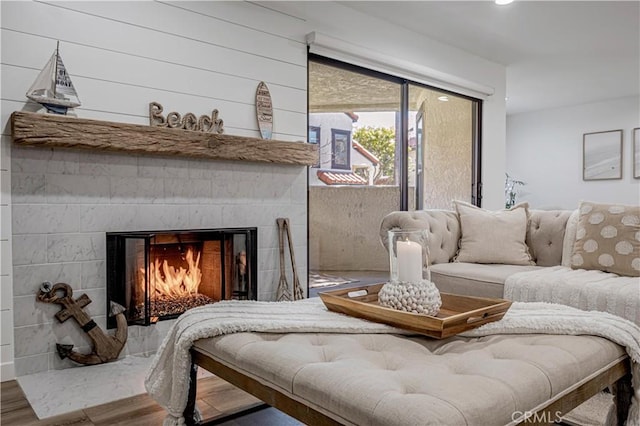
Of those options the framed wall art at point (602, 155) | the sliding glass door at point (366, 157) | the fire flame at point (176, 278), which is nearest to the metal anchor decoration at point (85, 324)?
the fire flame at point (176, 278)

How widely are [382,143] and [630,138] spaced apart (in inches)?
188

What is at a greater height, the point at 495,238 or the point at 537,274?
the point at 495,238

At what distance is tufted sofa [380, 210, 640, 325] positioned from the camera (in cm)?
217

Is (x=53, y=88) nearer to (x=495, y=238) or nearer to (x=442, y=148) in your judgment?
(x=495, y=238)

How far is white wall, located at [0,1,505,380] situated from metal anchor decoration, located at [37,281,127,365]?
7.9 inches


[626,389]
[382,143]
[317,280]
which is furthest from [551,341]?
[382,143]

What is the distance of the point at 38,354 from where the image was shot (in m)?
2.34

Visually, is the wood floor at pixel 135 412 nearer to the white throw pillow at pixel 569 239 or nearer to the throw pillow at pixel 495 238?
the throw pillow at pixel 495 238

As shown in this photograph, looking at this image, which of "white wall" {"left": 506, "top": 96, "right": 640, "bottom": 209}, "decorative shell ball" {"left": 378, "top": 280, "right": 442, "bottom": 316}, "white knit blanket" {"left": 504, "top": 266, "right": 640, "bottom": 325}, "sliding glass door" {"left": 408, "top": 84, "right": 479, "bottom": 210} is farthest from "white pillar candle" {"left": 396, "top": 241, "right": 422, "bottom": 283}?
"white wall" {"left": 506, "top": 96, "right": 640, "bottom": 209}

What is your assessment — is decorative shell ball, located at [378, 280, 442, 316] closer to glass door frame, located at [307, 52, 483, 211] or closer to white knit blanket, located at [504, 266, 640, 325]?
white knit blanket, located at [504, 266, 640, 325]

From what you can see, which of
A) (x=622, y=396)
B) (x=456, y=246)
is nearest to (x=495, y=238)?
(x=456, y=246)

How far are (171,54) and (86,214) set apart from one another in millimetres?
1095

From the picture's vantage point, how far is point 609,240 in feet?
8.32

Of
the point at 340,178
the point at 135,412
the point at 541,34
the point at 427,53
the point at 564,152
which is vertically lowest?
the point at 135,412
